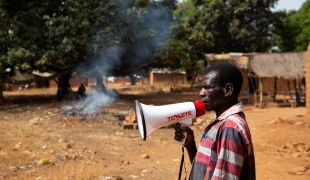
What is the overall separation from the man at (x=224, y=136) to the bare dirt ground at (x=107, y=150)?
331 centimetres

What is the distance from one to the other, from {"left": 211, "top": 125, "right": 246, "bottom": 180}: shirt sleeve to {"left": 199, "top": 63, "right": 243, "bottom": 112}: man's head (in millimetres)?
245

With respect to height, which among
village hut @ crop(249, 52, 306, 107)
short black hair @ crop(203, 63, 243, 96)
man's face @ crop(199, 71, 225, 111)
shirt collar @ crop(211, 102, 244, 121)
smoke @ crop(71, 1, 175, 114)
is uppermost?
smoke @ crop(71, 1, 175, 114)

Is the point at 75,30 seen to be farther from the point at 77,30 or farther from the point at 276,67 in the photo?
the point at 276,67

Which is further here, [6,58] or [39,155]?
[6,58]

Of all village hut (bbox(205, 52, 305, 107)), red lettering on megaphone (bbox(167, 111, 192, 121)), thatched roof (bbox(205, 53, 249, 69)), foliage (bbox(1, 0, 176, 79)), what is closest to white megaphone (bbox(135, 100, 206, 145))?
red lettering on megaphone (bbox(167, 111, 192, 121))

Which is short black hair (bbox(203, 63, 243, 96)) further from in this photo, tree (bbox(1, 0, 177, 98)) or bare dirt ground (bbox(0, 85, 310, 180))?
tree (bbox(1, 0, 177, 98))

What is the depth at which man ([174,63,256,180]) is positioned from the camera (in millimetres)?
1519

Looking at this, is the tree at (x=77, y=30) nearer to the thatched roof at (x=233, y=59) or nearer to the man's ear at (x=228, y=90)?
the thatched roof at (x=233, y=59)

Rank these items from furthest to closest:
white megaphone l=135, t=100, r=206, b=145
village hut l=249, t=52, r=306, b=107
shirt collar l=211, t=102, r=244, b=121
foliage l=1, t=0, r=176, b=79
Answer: village hut l=249, t=52, r=306, b=107 → foliage l=1, t=0, r=176, b=79 → white megaphone l=135, t=100, r=206, b=145 → shirt collar l=211, t=102, r=244, b=121

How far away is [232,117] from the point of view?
1605 millimetres

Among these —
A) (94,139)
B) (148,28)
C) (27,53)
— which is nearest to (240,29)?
(148,28)

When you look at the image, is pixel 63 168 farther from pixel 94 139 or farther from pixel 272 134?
pixel 272 134

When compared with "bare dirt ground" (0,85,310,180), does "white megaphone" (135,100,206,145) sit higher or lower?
higher

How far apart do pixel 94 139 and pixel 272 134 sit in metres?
4.61
